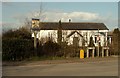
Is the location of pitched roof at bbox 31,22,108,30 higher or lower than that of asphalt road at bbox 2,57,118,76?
higher

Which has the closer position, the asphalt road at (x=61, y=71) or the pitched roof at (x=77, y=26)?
the asphalt road at (x=61, y=71)

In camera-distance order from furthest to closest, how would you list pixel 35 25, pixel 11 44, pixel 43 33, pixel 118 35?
1. pixel 43 33
2. pixel 118 35
3. pixel 35 25
4. pixel 11 44

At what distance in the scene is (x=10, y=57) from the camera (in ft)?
98.9

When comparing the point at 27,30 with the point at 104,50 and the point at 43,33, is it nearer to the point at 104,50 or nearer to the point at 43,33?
the point at 104,50

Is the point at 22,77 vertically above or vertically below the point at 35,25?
below

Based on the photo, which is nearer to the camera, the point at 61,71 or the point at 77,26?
the point at 61,71

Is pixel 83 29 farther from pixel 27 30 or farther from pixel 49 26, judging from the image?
pixel 27 30

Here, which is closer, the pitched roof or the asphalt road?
the asphalt road

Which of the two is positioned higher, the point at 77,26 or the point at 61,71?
the point at 77,26

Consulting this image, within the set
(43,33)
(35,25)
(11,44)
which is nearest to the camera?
(11,44)

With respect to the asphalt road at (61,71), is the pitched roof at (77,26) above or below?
above

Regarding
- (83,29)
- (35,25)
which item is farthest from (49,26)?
(35,25)

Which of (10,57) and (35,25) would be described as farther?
(35,25)

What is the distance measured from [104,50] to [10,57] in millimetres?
13433
